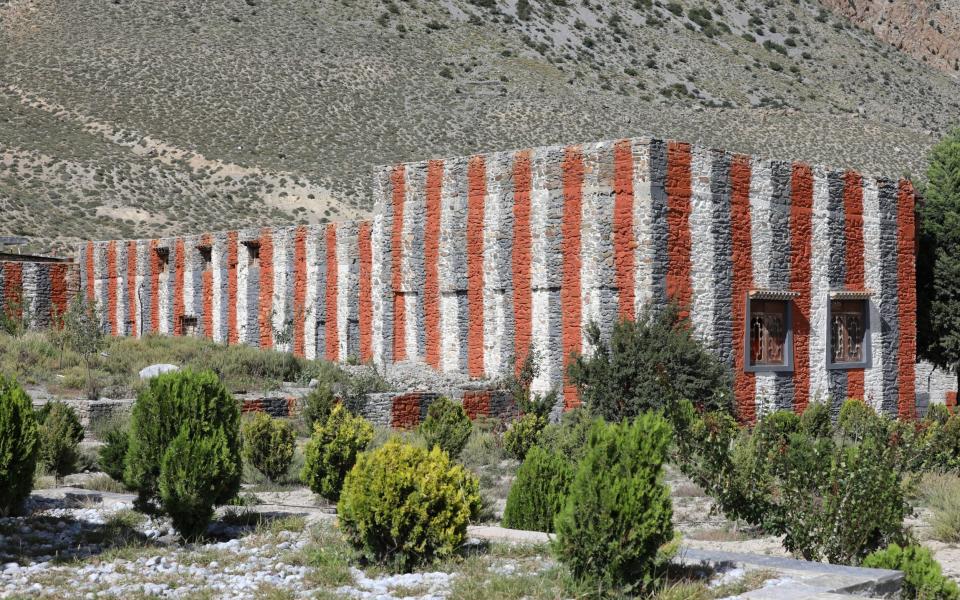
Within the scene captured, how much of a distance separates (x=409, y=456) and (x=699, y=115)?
63951 millimetres

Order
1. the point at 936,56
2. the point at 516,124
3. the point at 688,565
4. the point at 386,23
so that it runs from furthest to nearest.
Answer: the point at 936,56 < the point at 386,23 < the point at 516,124 < the point at 688,565

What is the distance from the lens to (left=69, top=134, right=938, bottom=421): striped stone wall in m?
20.5

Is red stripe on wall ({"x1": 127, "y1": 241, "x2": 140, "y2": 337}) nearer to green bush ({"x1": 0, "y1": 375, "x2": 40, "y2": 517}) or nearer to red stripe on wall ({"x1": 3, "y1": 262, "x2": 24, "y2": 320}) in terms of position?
red stripe on wall ({"x1": 3, "y1": 262, "x2": 24, "y2": 320})

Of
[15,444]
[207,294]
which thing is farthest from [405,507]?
[207,294]

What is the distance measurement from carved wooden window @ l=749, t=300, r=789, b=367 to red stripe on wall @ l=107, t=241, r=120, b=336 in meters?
22.0

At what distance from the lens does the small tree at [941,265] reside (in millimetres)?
26594

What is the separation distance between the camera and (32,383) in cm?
2208

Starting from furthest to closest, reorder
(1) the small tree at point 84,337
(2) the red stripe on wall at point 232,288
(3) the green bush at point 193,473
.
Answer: (2) the red stripe on wall at point 232,288 < (1) the small tree at point 84,337 < (3) the green bush at point 193,473

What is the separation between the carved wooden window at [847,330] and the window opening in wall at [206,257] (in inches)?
695

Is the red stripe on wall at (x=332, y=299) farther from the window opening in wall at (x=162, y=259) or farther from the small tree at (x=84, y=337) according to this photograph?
the window opening in wall at (x=162, y=259)

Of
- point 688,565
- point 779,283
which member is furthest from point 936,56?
point 688,565

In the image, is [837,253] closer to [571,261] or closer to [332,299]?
[571,261]

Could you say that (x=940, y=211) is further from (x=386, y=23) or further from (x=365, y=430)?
(x=386, y=23)

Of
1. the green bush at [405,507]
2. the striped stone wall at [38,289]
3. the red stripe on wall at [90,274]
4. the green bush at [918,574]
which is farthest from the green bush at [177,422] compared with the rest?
the red stripe on wall at [90,274]
